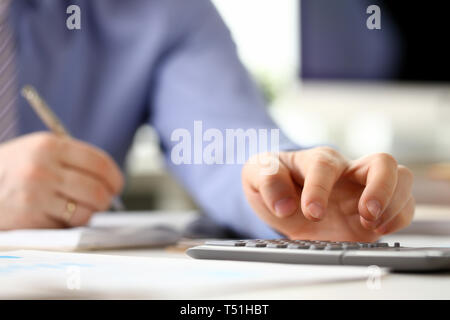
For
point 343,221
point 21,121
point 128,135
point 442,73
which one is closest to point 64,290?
point 343,221

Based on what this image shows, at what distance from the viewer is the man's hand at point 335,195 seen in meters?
0.25

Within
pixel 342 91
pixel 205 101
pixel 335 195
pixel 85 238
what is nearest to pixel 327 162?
pixel 335 195

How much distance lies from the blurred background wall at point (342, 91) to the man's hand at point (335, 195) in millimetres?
335

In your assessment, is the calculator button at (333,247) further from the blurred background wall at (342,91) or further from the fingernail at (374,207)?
the blurred background wall at (342,91)

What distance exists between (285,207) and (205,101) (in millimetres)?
235

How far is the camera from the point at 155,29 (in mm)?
535

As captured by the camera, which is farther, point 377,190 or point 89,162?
point 89,162

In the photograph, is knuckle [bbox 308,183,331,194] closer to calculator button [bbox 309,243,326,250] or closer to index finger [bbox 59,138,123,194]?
calculator button [bbox 309,243,326,250]

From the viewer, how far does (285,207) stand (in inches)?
10.4

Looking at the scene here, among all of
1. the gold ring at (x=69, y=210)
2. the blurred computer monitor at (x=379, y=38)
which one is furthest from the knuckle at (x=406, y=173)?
the gold ring at (x=69, y=210)

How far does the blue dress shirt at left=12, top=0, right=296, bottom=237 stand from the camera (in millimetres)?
466

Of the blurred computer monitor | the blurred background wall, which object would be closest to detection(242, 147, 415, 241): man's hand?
the blurred computer monitor

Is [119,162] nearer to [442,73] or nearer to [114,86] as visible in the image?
[114,86]

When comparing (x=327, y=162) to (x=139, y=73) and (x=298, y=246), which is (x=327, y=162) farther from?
(x=139, y=73)
